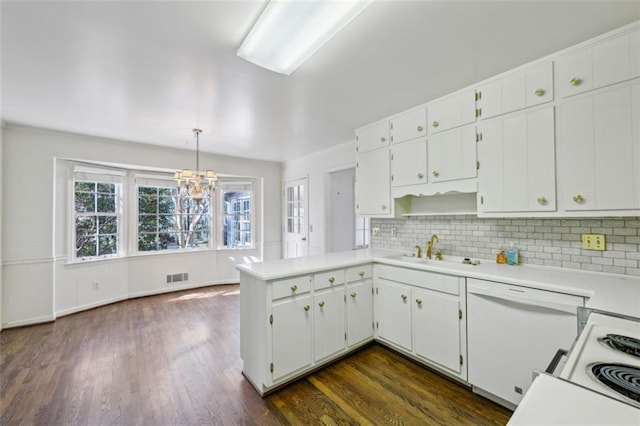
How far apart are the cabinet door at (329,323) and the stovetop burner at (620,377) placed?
180cm

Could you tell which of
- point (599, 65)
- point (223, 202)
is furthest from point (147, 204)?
point (599, 65)

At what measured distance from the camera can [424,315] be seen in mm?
2422

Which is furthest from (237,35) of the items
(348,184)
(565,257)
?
(348,184)

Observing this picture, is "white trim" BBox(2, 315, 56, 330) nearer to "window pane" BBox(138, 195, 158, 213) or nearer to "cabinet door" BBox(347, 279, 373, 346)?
"window pane" BBox(138, 195, 158, 213)

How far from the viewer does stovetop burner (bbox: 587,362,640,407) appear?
713mm

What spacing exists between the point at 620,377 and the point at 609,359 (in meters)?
0.15

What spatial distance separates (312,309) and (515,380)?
1529 millimetres

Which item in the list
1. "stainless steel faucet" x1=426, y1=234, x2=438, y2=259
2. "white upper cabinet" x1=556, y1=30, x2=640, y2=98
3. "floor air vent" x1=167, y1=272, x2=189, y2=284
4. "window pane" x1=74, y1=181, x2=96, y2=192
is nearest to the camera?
"white upper cabinet" x1=556, y1=30, x2=640, y2=98

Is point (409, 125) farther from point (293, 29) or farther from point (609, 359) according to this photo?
point (609, 359)

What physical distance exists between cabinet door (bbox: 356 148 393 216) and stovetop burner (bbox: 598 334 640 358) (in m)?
2.09

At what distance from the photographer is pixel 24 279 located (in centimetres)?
348

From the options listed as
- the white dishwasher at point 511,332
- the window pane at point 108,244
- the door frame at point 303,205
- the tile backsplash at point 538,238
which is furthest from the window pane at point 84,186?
the white dishwasher at point 511,332

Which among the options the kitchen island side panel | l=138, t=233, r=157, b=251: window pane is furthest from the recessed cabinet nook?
l=138, t=233, r=157, b=251: window pane

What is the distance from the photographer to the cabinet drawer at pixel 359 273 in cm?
265
